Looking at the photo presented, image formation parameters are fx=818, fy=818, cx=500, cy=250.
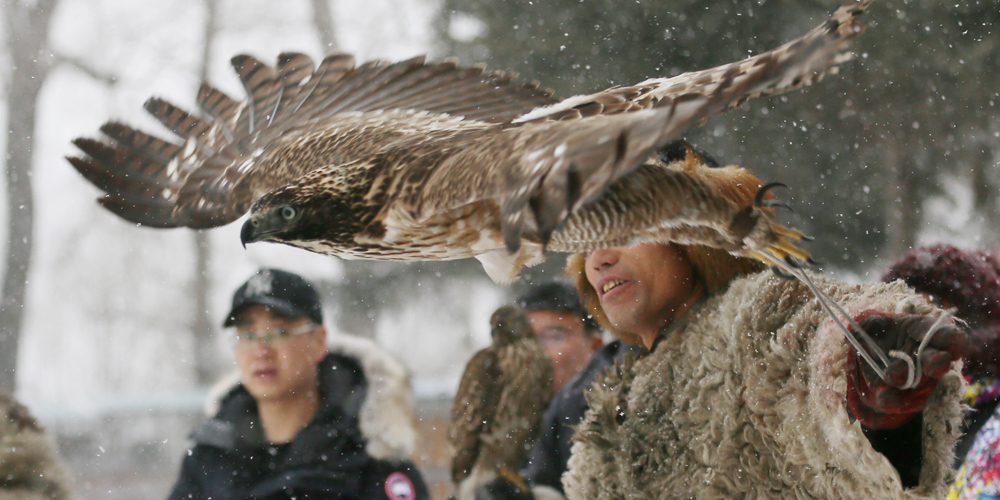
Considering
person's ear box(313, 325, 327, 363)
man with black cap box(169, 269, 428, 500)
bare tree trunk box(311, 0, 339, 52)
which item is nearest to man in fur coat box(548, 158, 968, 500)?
man with black cap box(169, 269, 428, 500)

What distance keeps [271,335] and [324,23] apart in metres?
5.88

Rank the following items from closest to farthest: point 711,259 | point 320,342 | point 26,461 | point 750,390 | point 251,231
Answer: point 750,390 → point 251,231 → point 711,259 → point 26,461 → point 320,342

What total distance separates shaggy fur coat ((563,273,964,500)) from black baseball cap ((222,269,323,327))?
1.10 metres

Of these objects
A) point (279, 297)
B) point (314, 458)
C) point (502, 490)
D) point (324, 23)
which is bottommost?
point (502, 490)

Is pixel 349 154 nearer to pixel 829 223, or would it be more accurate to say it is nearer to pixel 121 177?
pixel 121 177

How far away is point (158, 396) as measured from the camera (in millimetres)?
7316

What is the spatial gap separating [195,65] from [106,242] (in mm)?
2098

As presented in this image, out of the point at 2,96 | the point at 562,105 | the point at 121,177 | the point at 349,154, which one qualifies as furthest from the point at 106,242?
the point at 562,105

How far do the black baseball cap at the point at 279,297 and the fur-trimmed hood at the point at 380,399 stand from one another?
0.15 meters

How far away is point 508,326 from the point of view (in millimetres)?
2455

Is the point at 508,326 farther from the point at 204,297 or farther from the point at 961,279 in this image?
the point at 204,297

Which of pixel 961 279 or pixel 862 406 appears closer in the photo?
pixel 862 406

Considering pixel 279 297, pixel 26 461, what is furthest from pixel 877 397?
pixel 26 461

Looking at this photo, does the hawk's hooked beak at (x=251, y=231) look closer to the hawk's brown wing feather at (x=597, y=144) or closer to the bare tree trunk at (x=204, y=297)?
the hawk's brown wing feather at (x=597, y=144)
